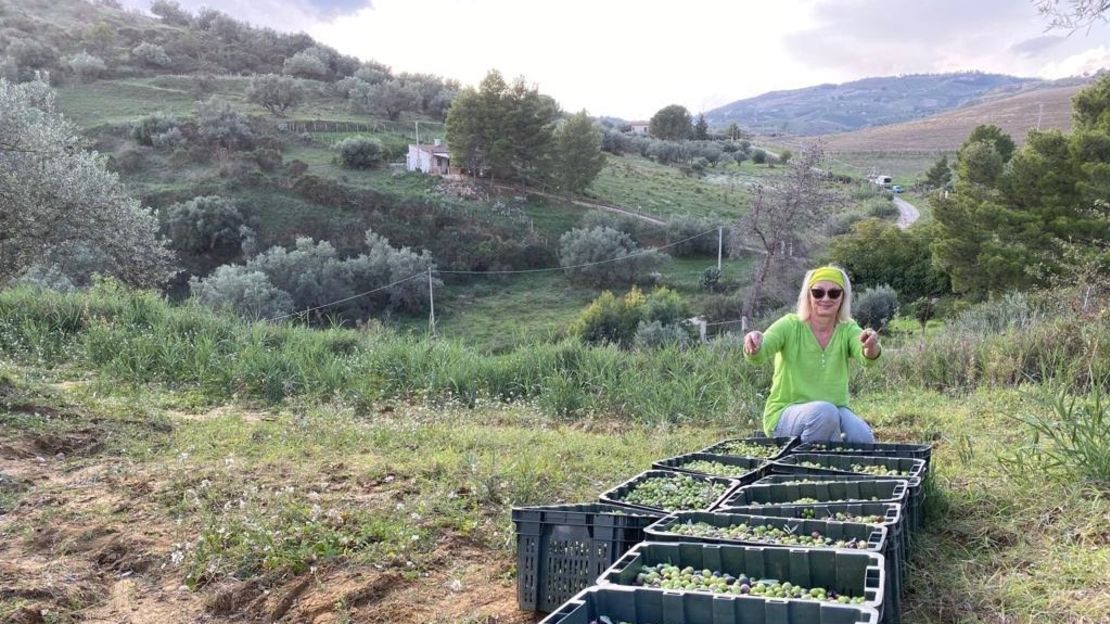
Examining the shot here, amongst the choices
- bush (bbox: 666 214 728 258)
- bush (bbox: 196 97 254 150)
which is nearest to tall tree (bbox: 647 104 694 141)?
bush (bbox: 666 214 728 258)

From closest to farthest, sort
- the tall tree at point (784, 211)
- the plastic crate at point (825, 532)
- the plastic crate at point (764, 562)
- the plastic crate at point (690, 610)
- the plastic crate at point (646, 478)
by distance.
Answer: the plastic crate at point (690, 610), the plastic crate at point (764, 562), the plastic crate at point (825, 532), the plastic crate at point (646, 478), the tall tree at point (784, 211)

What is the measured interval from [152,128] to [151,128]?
0.18 feet

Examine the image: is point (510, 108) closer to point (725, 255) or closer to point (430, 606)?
point (725, 255)

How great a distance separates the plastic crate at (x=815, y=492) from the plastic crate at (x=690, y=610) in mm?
966

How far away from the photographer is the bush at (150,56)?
195ft

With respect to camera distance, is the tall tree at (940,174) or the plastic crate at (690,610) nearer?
the plastic crate at (690,610)

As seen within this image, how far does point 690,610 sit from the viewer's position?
1.92 metres

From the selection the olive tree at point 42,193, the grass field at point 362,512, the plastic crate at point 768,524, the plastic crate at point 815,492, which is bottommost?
the grass field at point 362,512

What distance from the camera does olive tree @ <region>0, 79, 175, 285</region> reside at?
7535 mm

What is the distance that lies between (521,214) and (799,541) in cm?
4118

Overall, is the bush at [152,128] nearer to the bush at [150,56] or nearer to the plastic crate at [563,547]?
the bush at [150,56]

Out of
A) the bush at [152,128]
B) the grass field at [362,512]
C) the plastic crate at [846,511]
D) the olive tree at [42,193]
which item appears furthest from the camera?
the bush at [152,128]

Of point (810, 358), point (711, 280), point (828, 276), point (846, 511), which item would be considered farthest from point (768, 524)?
point (711, 280)

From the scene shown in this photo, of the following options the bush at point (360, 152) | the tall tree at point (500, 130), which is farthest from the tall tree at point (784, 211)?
the bush at point (360, 152)
